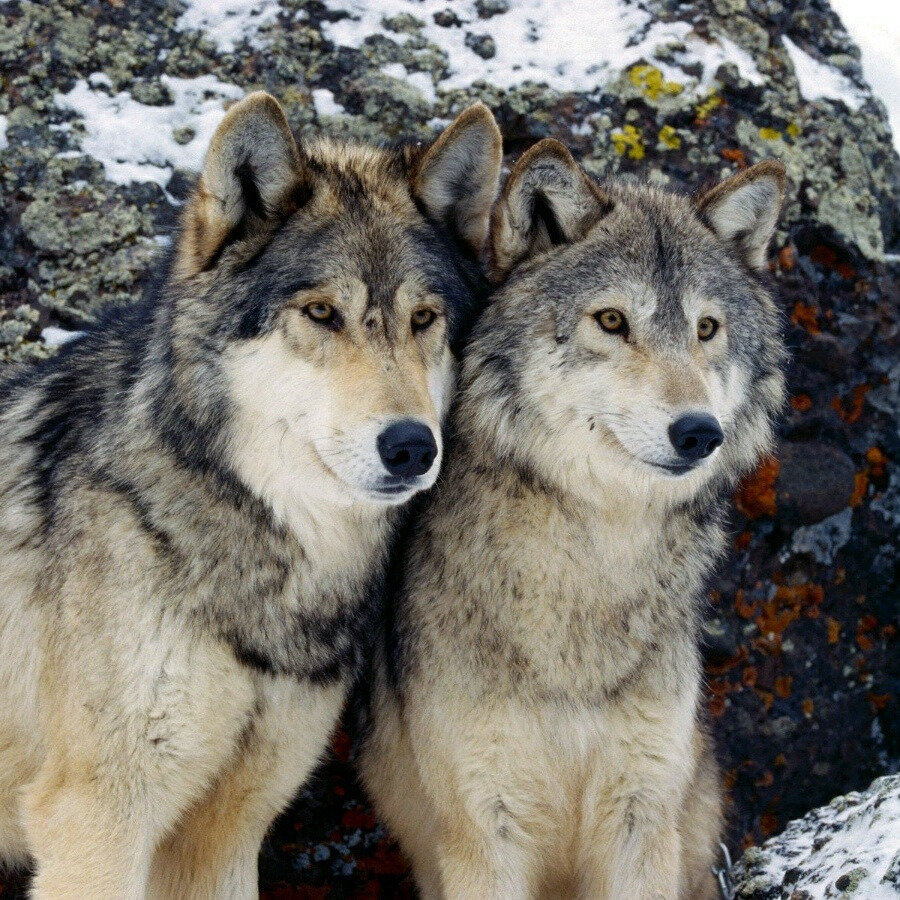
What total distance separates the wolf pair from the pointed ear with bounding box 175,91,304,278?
1cm

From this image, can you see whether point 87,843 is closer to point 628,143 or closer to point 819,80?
point 628,143

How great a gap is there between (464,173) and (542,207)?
33 centimetres

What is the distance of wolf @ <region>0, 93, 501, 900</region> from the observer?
3729 millimetres

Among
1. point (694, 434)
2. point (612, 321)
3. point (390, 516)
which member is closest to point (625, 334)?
point (612, 321)

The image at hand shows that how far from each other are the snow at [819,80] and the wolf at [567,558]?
7.60 ft

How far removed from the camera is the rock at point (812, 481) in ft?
19.3

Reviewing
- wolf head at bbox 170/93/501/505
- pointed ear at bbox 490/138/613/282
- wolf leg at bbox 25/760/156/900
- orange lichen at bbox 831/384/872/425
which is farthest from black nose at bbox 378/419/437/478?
orange lichen at bbox 831/384/872/425

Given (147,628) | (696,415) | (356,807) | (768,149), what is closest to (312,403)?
(147,628)

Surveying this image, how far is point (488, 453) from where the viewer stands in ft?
14.1

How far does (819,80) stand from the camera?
654cm

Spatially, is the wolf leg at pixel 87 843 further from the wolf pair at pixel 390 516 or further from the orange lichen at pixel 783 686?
the orange lichen at pixel 783 686

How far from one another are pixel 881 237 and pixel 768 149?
81cm

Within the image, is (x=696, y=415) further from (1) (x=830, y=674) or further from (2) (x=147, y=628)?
(1) (x=830, y=674)

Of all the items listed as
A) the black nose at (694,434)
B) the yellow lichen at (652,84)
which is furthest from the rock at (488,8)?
the black nose at (694,434)
